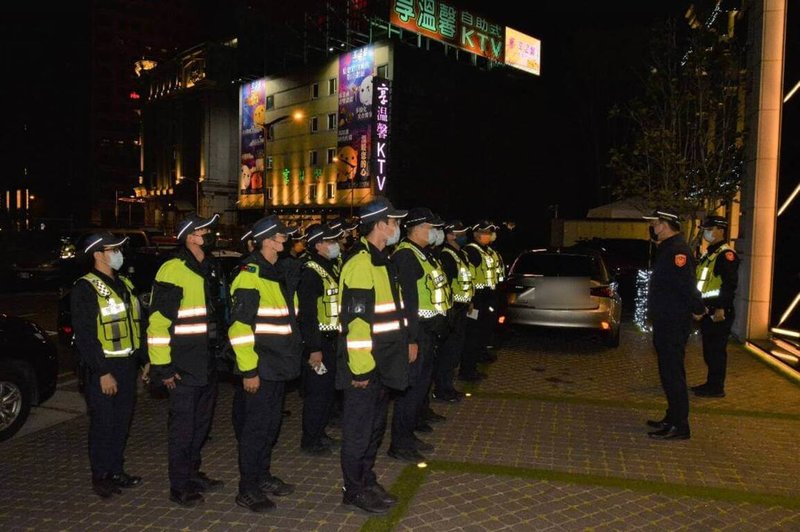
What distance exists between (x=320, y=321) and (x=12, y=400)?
2.99 metres

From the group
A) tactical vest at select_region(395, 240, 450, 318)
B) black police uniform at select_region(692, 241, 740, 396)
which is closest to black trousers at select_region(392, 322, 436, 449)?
tactical vest at select_region(395, 240, 450, 318)

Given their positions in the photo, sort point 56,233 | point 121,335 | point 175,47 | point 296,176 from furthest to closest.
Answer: point 175,47
point 296,176
point 56,233
point 121,335

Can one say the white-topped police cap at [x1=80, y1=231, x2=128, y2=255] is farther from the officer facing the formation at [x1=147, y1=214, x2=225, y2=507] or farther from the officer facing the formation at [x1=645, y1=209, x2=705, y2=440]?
the officer facing the formation at [x1=645, y1=209, x2=705, y2=440]

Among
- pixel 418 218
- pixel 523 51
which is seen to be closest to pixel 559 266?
pixel 418 218

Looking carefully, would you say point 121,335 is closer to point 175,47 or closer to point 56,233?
point 56,233

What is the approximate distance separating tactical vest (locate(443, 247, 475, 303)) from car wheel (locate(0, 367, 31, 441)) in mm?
4406

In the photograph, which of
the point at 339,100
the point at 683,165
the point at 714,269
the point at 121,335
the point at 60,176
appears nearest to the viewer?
the point at 121,335

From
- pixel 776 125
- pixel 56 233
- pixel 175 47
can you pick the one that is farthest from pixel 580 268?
pixel 175 47

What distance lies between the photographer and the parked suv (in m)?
9.66

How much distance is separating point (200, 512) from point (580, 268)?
7.31 meters

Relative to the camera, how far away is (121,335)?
180 inches

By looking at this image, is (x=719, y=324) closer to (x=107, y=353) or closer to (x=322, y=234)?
(x=322, y=234)

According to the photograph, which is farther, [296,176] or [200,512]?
[296,176]

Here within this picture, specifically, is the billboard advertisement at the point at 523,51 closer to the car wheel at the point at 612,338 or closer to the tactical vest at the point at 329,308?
the car wheel at the point at 612,338
